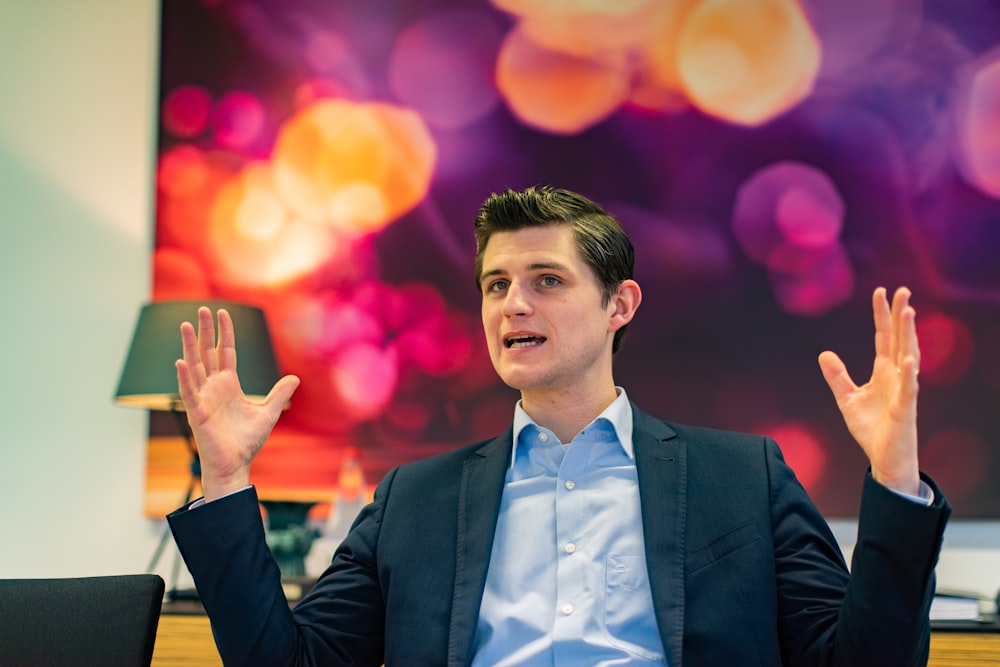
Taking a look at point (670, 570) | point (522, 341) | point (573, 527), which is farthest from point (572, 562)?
point (522, 341)

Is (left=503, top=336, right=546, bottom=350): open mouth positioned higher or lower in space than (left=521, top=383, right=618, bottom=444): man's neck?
higher

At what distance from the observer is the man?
1.39 metres

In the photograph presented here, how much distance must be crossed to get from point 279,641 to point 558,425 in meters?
0.63

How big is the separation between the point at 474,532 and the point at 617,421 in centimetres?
33

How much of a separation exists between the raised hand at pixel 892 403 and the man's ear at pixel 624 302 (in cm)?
57

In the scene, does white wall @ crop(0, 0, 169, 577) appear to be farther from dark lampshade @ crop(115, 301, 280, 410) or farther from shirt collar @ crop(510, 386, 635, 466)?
shirt collar @ crop(510, 386, 635, 466)

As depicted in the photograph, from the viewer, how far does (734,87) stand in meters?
2.69

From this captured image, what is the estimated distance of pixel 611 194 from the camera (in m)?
2.72

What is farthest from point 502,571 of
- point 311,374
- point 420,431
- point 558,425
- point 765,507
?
point 311,374

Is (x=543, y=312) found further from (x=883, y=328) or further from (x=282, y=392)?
(x=883, y=328)

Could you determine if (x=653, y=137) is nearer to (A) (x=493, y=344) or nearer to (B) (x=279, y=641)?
(A) (x=493, y=344)

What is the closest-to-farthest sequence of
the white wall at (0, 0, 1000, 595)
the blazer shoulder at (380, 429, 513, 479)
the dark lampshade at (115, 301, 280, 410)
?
the blazer shoulder at (380, 429, 513, 479) → the dark lampshade at (115, 301, 280, 410) → the white wall at (0, 0, 1000, 595)

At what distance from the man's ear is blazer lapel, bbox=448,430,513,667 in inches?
12.0

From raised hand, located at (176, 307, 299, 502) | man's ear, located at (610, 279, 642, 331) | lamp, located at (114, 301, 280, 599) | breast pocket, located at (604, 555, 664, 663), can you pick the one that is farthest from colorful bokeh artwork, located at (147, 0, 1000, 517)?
raised hand, located at (176, 307, 299, 502)
